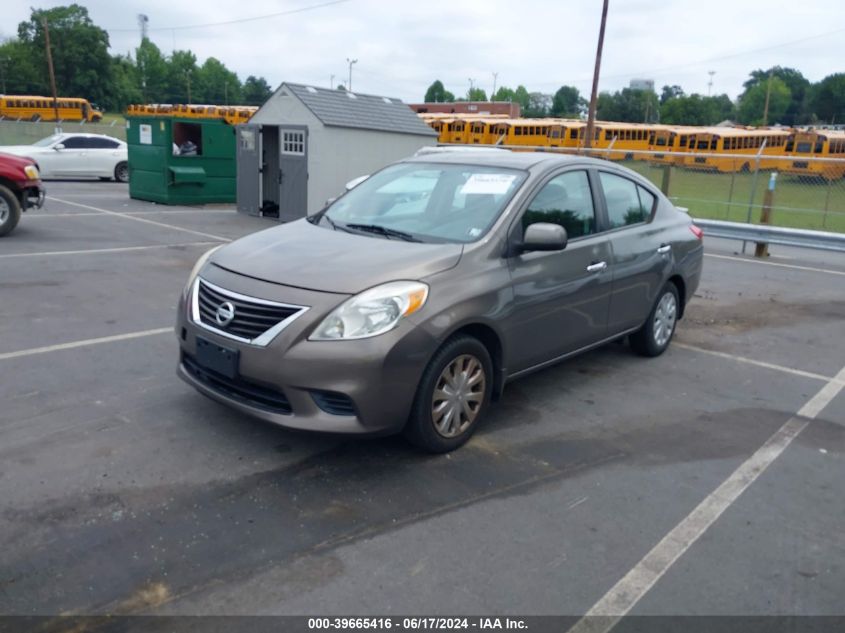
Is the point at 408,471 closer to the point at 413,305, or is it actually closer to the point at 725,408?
the point at 413,305

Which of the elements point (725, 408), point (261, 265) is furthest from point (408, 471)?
point (725, 408)

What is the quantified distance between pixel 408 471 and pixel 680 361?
134 inches

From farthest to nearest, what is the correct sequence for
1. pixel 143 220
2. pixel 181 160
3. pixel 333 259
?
pixel 181 160, pixel 143 220, pixel 333 259

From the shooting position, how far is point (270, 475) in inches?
155

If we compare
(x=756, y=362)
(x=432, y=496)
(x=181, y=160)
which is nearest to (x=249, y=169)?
(x=181, y=160)

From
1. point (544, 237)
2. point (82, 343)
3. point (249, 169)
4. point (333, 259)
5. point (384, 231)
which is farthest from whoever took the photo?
point (249, 169)

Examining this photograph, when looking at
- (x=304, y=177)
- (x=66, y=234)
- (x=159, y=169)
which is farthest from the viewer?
(x=159, y=169)

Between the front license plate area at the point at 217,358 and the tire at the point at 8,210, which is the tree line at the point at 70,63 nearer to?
the tire at the point at 8,210

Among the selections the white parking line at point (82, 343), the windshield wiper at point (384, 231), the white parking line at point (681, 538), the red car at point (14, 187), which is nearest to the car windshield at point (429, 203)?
the windshield wiper at point (384, 231)

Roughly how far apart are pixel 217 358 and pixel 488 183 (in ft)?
7.11

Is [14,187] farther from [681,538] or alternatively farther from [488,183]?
[681,538]

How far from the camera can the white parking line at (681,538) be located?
2956 millimetres

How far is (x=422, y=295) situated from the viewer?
157 inches

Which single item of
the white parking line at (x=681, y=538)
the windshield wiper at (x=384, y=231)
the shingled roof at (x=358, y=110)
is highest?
the shingled roof at (x=358, y=110)
